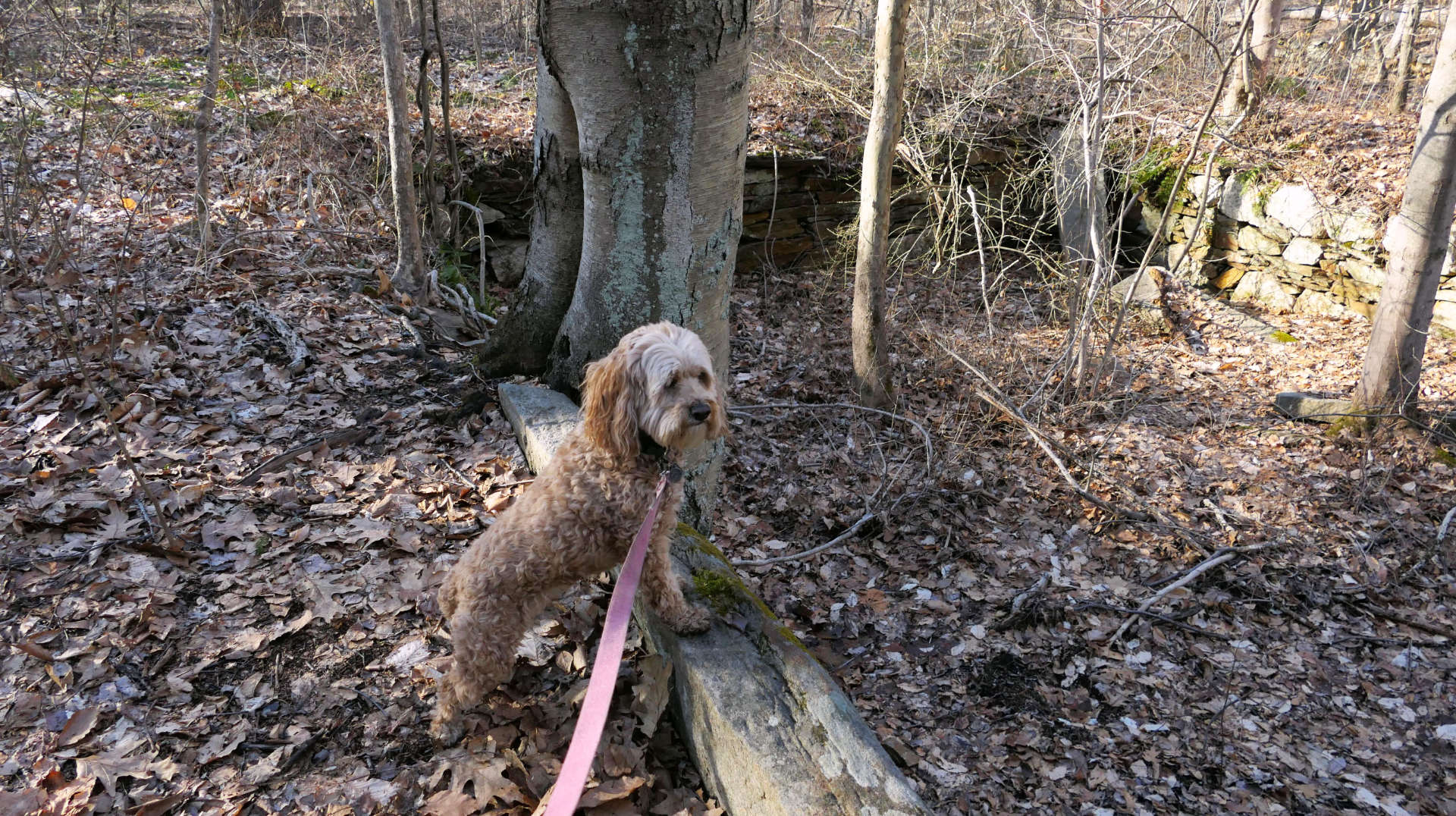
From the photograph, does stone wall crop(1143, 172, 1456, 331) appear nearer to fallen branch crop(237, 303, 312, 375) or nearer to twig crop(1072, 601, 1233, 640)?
twig crop(1072, 601, 1233, 640)

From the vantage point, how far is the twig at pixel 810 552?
4.84 meters

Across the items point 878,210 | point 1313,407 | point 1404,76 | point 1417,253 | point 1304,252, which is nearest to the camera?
point 1417,253

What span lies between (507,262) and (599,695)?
7129 millimetres

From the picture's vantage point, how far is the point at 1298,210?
355 inches

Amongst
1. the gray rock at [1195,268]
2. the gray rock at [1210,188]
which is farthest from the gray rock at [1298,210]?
the gray rock at [1195,268]

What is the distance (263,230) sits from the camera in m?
7.18

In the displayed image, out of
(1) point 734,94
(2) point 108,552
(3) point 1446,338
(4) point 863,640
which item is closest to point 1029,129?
(3) point 1446,338

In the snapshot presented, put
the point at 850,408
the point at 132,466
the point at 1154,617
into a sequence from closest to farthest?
the point at 132,466, the point at 1154,617, the point at 850,408

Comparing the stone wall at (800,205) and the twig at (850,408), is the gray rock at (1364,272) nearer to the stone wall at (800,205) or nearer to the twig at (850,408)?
the stone wall at (800,205)

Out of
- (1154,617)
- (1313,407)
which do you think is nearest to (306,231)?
(1154,617)

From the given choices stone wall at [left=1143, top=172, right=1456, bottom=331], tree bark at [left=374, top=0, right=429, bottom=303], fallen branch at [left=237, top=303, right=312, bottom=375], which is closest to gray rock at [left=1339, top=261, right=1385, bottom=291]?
stone wall at [left=1143, top=172, right=1456, bottom=331]

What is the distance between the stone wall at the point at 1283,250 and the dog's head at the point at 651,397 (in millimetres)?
7072

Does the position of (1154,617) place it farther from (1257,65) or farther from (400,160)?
(1257,65)

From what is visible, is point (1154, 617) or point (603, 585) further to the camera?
point (1154, 617)
